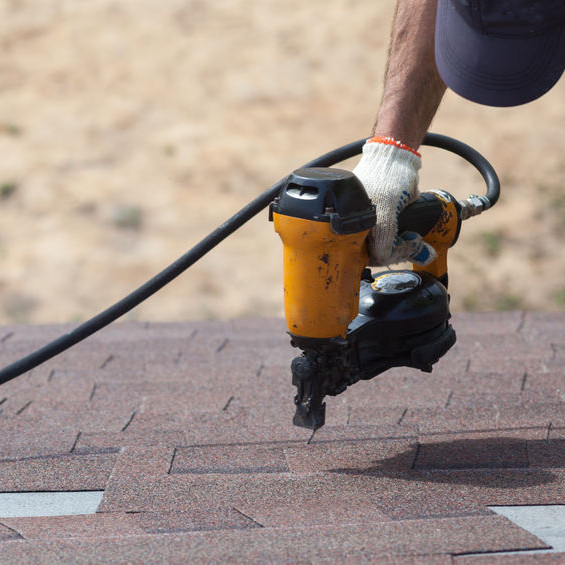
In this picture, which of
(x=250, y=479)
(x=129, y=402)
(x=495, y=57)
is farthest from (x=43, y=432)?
(x=495, y=57)

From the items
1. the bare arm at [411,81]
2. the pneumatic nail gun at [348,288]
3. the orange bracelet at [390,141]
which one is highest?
the bare arm at [411,81]

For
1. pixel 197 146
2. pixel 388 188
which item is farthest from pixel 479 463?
pixel 197 146

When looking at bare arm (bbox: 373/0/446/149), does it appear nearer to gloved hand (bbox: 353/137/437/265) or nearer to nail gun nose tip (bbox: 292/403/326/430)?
gloved hand (bbox: 353/137/437/265)

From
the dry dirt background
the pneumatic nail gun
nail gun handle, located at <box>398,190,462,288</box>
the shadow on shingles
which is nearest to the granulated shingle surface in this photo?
the shadow on shingles

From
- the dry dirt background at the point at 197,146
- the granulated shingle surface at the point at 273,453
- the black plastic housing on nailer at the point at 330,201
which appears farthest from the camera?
the dry dirt background at the point at 197,146

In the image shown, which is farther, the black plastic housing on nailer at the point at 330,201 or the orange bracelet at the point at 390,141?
the orange bracelet at the point at 390,141

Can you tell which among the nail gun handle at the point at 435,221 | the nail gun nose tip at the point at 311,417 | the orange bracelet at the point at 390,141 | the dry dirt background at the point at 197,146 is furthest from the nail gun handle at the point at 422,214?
the dry dirt background at the point at 197,146

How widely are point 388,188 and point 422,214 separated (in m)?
0.13

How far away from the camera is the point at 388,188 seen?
1826mm

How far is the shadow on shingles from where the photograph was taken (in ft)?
5.85

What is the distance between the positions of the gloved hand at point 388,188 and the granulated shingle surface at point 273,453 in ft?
1.47

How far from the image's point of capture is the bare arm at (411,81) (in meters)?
1.92

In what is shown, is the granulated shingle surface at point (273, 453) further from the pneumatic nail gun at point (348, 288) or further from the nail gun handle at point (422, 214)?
the nail gun handle at point (422, 214)

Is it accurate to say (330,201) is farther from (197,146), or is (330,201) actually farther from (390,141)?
(197,146)
